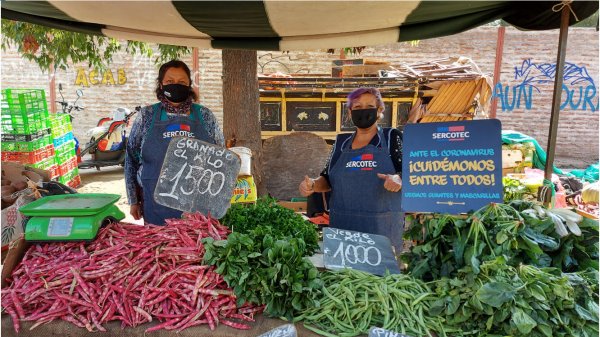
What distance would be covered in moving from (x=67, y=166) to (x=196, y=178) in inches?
266

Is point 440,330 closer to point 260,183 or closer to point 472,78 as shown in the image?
point 260,183

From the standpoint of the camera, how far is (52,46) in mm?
4969

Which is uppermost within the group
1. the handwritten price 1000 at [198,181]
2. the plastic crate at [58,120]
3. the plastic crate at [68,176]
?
the plastic crate at [58,120]

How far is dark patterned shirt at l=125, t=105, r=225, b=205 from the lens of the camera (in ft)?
10.5

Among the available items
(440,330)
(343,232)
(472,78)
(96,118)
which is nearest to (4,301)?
(343,232)

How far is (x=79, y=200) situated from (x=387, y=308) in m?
2.02

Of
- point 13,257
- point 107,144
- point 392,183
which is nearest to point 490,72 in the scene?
point 392,183

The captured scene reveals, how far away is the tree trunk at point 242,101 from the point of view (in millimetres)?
4344

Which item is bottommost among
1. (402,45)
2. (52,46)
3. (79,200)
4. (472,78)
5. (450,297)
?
(450,297)

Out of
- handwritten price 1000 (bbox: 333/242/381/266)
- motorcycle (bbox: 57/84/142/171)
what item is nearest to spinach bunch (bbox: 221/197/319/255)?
handwritten price 1000 (bbox: 333/242/381/266)

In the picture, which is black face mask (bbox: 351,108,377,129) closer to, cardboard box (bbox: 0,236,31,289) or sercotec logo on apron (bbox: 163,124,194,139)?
sercotec logo on apron (bbox: 163,124,194,139)

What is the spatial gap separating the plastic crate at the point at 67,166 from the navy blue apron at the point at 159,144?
5541 millimetres

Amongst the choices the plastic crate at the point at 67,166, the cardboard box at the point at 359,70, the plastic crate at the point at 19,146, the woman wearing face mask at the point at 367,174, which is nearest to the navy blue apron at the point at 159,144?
the woman wearing face mask at the point at 367,174

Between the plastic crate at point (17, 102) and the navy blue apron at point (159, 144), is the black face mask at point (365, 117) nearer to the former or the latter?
the navy blue apron at point (159, 144)
